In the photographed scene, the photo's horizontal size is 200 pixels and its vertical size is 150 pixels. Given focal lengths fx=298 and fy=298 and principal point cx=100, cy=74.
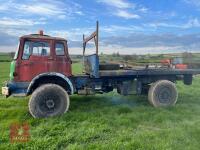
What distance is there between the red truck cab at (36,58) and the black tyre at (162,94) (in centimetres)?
339

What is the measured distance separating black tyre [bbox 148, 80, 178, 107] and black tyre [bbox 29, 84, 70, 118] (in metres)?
3.39

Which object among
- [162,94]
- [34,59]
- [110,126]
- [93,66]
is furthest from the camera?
[162,94]

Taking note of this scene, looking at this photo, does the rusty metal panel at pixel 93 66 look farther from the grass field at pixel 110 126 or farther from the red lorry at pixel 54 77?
the grass field at pixel 110 126

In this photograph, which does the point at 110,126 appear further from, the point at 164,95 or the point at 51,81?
the point at 164,95

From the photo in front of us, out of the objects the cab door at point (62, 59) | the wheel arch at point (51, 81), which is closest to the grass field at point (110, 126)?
the wheel arch at point (51, 81)

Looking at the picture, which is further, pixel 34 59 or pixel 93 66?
pixel 93 66

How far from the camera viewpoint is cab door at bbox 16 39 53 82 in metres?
9.22

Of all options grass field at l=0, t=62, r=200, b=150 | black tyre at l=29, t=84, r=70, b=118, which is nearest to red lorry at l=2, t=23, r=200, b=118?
black tyre at l=29, t=84, r=70, b=118

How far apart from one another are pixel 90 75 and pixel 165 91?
2.91 m

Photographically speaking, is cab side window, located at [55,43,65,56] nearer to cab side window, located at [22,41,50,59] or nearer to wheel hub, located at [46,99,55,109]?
cab side window, located at [22,41,50,59]

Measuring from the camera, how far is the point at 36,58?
9.30 metres

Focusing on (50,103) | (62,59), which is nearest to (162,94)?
(62,59)

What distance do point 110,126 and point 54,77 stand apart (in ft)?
8.86

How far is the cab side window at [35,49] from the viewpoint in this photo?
9281mm
